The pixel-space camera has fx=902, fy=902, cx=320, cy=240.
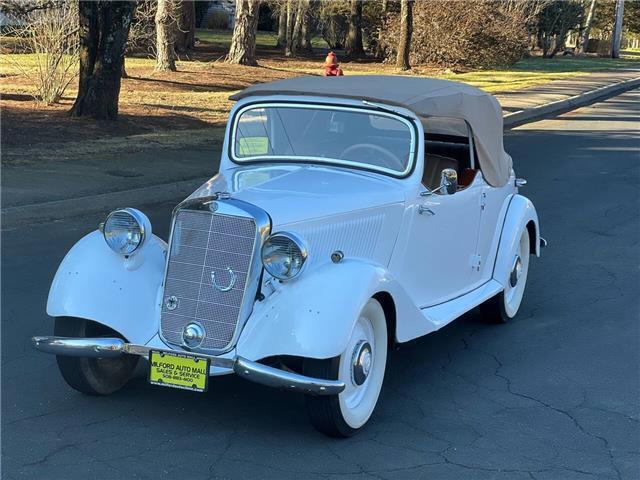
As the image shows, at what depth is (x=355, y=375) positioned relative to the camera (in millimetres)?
4793

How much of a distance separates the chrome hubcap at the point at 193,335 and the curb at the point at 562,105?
17066 millimetres

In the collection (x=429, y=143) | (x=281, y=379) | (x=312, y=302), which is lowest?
(x=281, y=379)

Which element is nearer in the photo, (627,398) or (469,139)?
(627,398)

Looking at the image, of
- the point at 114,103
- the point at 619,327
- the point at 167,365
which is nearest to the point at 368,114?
the point at 167,365

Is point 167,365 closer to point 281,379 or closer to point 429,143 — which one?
point 281,379

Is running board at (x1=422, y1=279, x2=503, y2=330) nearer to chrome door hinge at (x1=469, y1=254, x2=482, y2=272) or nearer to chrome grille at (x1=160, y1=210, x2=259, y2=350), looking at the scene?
chrome door hinge at (x1=469, y1=254, x2=482, y2=272)

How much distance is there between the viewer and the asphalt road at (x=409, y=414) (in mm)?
4406

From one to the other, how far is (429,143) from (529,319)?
5.29ft

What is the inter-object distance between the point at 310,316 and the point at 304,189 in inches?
39.6

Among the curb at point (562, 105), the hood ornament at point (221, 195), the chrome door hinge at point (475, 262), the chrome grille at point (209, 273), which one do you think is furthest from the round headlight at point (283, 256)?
the curb at point (562, 105)

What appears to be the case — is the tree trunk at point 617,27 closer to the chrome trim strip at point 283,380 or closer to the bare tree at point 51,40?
the bare tree at point 51,40

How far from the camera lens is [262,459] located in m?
4.44

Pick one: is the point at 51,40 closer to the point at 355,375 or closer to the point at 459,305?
the point at 459,305

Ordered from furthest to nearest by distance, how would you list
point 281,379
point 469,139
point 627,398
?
point 469,139, point 627,398, point 281,379
